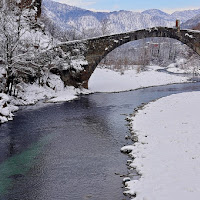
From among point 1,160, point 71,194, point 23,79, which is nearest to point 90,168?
point 71,194

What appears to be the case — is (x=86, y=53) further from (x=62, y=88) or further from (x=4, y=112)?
(x=4, y=112)

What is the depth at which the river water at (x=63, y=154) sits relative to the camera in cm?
1022

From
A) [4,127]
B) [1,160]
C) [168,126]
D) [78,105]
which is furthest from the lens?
[78,105]

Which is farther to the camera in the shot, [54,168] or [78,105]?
[78,105]

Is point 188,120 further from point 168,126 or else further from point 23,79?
point 23,79

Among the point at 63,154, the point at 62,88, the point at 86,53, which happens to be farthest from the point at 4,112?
the point at 86,53

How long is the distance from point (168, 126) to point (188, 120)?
158cm

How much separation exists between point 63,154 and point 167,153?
4997 millimetres

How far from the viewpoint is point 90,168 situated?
12086 mm

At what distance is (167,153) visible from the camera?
1290 cm

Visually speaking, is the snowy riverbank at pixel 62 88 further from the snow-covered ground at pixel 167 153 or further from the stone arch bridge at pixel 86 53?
the snow-covered ground at pixel 167 153

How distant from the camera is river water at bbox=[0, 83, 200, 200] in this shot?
1022 cm

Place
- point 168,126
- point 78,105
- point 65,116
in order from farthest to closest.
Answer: point 78,105 → point 65,116 → point 168,126

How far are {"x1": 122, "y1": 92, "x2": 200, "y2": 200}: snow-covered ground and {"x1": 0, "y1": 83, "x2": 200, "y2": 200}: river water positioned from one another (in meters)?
0.83
